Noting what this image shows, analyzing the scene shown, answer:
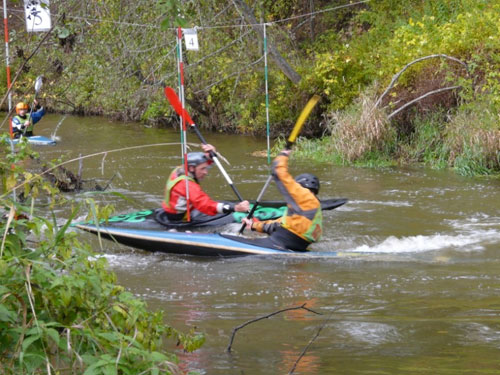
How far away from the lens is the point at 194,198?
317 inches

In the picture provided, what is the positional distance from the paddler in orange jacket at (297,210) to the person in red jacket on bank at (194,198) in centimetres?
54

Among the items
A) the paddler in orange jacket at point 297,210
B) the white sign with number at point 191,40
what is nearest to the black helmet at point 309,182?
the paddler in orange jacket at point 297,210

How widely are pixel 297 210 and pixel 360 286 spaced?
1144 mm

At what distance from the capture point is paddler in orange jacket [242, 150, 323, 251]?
7.28 meters

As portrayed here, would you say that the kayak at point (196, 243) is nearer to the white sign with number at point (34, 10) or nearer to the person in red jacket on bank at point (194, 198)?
the person in red jacket on bank at point (194, 198)

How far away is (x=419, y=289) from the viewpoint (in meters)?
6.38

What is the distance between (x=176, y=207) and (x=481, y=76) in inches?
260

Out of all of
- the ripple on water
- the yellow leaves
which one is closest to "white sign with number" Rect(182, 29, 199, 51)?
the ripple on water

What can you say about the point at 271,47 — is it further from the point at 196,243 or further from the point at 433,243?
the point at 196,243

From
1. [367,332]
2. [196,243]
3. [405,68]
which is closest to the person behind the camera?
[367,332]

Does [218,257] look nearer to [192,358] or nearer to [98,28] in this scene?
[192,358]

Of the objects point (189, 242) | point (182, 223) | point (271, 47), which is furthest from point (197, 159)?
point (271, 47)

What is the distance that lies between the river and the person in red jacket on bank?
44 cm

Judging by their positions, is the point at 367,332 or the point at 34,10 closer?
the point at 34,10
